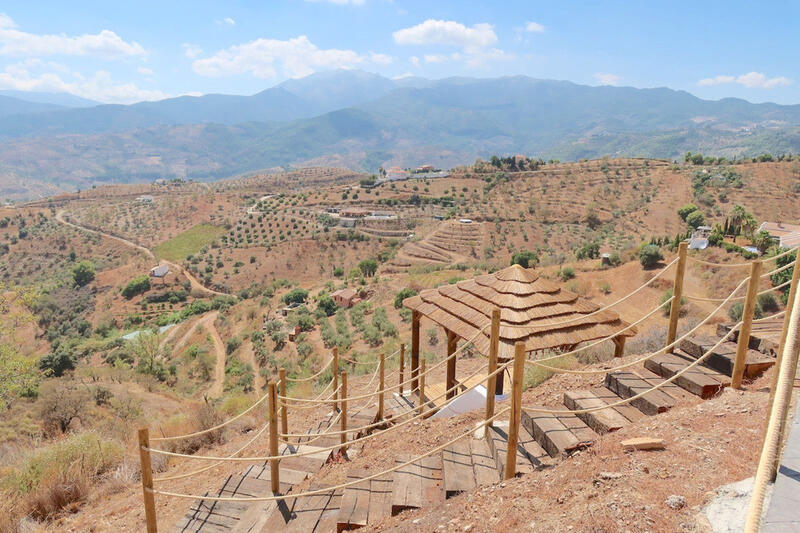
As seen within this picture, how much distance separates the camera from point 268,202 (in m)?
71.3

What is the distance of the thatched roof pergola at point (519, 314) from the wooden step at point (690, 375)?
3.61ft

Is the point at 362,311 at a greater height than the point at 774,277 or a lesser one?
lesser

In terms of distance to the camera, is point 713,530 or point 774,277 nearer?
point 713,530

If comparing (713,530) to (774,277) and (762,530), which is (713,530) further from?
(774,277)

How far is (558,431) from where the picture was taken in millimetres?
3967

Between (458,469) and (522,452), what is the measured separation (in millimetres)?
591

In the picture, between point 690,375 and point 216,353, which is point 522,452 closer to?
point 690,375

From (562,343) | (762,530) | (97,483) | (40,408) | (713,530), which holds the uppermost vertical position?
(762,530)

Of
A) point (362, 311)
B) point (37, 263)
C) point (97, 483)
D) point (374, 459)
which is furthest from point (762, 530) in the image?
point (37, 263)

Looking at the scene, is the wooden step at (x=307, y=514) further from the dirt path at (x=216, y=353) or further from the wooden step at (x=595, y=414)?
the dirt path at (x=216, y=353)

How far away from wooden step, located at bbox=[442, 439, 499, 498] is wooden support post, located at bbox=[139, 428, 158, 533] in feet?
7.74

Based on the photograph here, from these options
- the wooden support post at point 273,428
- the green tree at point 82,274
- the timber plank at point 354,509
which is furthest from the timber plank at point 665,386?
the green tree at point 82,274

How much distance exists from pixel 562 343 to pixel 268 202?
230 ft

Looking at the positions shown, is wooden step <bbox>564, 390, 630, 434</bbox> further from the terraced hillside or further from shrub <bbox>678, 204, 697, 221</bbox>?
shrub <bbox>678, 204, 697, 221</bbox>
